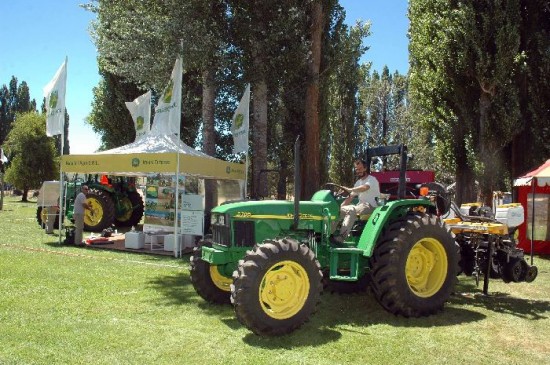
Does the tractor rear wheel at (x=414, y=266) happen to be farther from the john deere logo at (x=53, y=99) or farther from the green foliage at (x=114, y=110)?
the green foliage at (x=114, y=110)

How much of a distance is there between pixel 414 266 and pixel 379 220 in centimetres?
91

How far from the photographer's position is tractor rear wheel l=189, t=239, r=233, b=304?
6.00 m

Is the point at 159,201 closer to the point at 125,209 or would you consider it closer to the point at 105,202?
the point at 105,202

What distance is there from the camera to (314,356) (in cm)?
438

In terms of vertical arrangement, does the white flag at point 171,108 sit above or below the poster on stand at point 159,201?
above

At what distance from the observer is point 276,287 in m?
4.96

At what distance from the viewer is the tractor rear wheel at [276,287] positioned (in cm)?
471

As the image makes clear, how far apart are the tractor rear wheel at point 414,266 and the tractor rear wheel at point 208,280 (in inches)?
67.1

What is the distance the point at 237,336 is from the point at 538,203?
9502mm

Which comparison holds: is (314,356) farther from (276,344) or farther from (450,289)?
(450,289)

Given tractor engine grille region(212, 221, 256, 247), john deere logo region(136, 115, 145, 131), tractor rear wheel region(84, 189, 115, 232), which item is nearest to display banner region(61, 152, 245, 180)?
john deere logo region(136, 115, 145, 131)

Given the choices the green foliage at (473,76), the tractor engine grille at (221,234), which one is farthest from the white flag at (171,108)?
the green foliage at (473,76)

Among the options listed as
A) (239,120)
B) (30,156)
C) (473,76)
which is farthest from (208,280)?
(30,156)

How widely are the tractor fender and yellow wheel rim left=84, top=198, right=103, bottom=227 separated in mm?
10498
